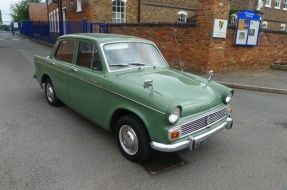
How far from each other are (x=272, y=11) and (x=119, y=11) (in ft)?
69.3

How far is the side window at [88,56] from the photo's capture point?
12.9ft

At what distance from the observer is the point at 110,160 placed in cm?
345

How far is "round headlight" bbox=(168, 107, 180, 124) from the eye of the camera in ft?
9.44

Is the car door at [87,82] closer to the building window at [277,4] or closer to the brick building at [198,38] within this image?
the brick building at [198,38]

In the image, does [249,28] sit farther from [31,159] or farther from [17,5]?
[17,5]

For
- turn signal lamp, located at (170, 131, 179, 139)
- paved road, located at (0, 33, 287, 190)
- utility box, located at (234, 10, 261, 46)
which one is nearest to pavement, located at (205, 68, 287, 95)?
utility box, located at (234, 10, 261, 46)

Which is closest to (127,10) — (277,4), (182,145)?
(182,145)

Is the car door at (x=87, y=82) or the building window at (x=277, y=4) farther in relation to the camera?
the building window at (x=277, y=4)

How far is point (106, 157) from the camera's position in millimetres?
3520

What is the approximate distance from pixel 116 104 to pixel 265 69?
1019cm

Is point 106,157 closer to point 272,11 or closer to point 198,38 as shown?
point 198,38

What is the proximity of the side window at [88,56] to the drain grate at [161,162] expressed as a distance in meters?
1.62

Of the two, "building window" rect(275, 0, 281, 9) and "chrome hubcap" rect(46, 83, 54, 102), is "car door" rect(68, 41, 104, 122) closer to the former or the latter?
"chrome hubcap" rect(46, 83, 54, 102)

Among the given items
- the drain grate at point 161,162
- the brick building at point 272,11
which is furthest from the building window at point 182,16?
the drain grate at point 161,162
